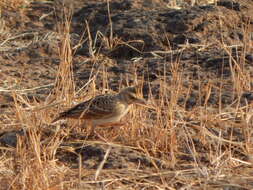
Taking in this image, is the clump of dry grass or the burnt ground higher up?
the clump of dry grass

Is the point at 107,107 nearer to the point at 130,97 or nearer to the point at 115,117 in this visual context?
the point at 115,117

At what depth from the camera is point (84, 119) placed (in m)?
8.62

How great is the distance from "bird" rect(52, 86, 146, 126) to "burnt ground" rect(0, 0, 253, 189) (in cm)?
65

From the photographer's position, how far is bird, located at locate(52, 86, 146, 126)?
8.49 m

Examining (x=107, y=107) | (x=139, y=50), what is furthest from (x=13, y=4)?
(x=107, y=107)

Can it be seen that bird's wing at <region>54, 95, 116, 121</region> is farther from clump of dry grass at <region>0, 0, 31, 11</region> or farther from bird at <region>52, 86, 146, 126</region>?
clump of dry grass at <region>0, 0, 31, 11</region>

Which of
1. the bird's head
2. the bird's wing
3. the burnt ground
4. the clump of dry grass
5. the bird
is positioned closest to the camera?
the bird's wing

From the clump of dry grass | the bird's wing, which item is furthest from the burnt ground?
the bird's wing

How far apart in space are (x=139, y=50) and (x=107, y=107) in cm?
325

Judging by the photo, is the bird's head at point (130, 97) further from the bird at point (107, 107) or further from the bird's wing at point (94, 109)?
the bird's wing at point (94, 109)

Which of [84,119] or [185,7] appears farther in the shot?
[185,7]

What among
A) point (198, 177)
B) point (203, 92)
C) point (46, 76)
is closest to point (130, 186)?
point (198, 177)

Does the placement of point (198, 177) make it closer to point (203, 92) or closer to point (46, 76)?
point (203, 92)

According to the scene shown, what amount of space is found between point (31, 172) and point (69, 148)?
1.47 meters
